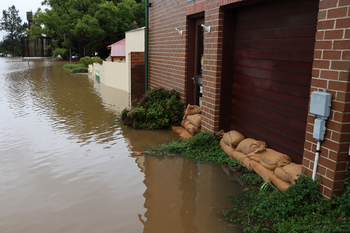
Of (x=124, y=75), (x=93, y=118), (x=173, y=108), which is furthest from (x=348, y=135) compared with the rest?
(x=124, y=75)

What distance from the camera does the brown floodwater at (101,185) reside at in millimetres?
3637

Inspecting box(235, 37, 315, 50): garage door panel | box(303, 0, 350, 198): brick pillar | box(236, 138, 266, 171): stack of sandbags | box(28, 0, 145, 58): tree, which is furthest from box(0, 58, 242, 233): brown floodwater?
box(28, 0, 145, 58): tree

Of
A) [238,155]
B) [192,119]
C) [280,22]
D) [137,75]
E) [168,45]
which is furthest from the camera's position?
[137,75]

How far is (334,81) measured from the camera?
3.35m

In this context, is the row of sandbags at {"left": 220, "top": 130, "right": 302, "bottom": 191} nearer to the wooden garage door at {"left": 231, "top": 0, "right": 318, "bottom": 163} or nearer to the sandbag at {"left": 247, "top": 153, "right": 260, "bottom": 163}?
the sandbag at {"left": 247, "top": 153, "right": 260, "bottom": 163}

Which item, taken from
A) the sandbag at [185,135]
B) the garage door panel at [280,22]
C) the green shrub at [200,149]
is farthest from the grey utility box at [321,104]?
the sandbag at [185,135]

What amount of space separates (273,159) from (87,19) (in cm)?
4297

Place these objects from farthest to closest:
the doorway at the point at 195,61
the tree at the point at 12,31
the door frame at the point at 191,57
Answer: the tree at the point at 12,31 → the door frame at the point at 191,57 → the doorway at the point at 195,61

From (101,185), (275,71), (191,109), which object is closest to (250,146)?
(275,71)

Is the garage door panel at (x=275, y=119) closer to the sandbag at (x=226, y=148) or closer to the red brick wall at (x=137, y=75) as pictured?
the sandbag at (x=226, y=148)

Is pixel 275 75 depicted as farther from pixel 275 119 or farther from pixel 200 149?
pixel 200 149

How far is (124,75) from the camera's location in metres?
16.4

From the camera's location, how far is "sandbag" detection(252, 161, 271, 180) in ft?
14.6

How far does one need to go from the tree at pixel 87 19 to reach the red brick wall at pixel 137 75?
3449 cm
